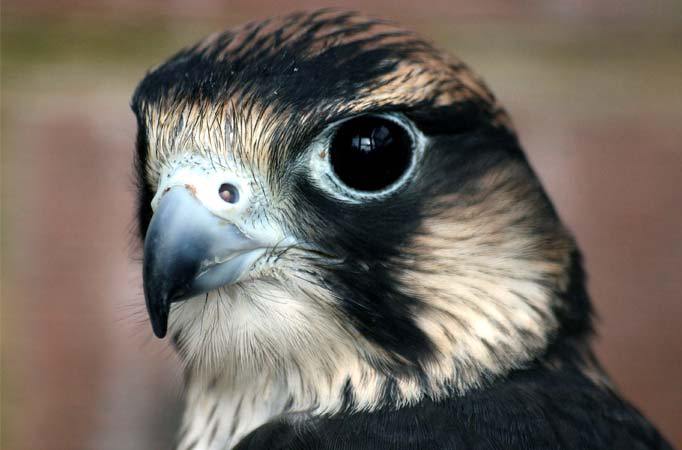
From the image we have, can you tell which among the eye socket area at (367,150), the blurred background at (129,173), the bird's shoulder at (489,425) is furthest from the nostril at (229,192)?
the blurred background at (129,173)

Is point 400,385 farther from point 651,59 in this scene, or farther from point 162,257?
point 651,59

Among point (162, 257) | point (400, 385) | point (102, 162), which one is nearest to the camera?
point (162, 257)

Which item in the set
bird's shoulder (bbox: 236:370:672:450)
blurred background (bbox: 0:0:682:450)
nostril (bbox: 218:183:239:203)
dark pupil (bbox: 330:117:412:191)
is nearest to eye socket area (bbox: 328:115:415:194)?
dark pupil (bbox: 330:117:412:191)

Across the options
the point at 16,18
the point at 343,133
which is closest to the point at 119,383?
the point at 16,18

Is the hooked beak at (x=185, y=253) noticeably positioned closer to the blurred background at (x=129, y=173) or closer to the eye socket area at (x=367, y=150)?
the eye socket area at (x=367, y=150)

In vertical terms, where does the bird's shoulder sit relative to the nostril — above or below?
below

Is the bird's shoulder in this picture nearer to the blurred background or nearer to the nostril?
the nostril

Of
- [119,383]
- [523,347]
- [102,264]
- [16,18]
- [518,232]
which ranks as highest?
[16,18]
